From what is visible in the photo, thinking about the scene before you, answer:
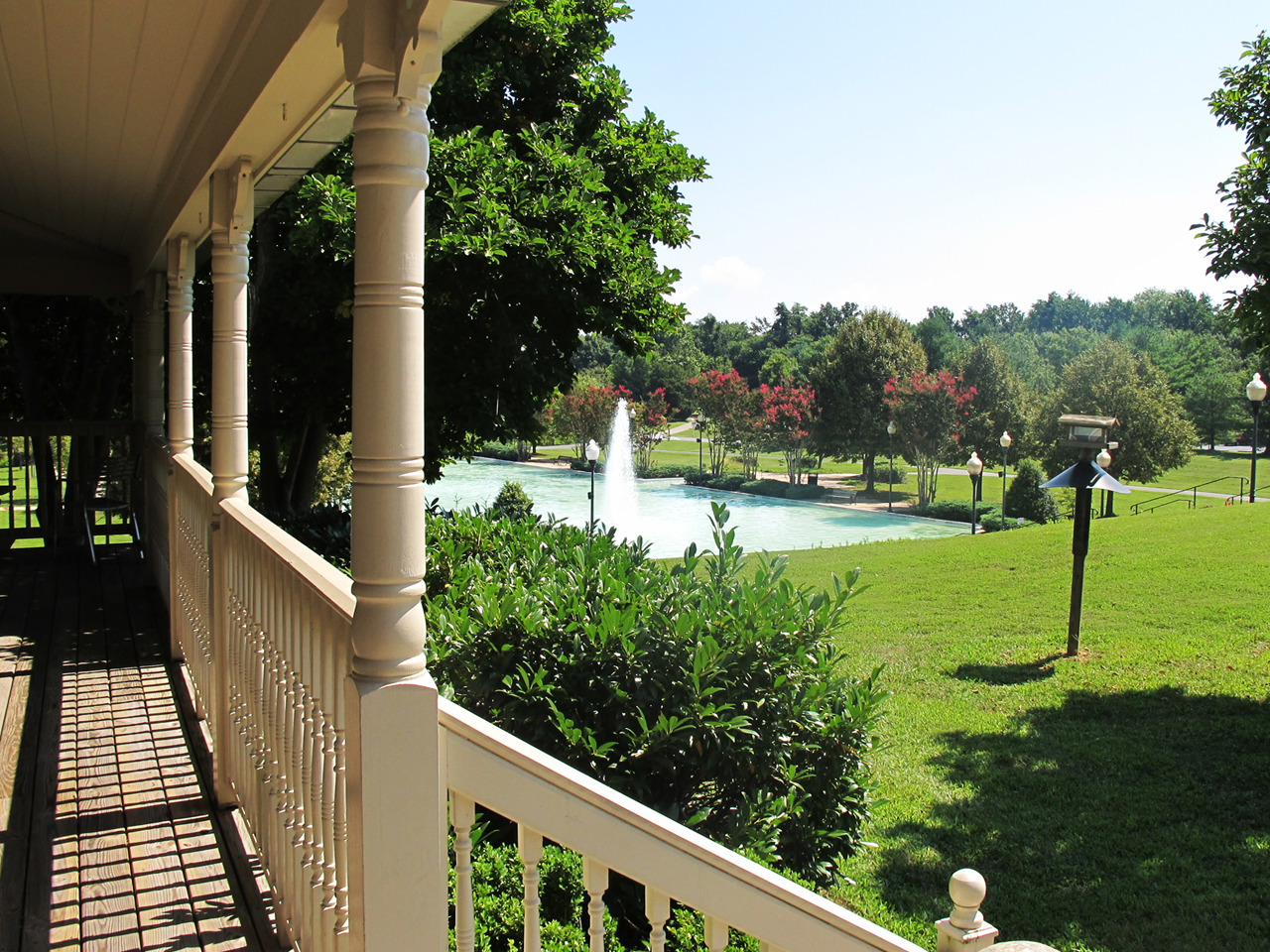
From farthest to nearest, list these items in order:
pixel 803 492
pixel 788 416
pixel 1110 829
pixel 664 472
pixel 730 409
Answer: pixel 664 472 → pixel 730 409 → pixel 803 492 → pixel 788 416 → pixel 1110 829

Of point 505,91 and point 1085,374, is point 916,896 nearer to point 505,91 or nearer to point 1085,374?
point 505,91

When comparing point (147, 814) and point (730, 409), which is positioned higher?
point (730, 409)

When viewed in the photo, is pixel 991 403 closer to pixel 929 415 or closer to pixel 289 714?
pixel 929 415

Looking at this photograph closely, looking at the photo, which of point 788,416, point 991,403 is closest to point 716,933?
point 788,416

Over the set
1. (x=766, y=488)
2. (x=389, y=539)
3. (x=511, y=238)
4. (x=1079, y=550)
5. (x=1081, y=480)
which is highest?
(x=511, y=238)

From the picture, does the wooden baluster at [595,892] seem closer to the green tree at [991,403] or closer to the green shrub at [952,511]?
the green shrub at [952,511]

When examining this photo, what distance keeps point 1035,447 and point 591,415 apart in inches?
725

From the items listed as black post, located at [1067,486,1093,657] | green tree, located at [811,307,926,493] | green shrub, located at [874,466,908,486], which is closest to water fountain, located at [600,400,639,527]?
green tree, located at [811,307,926,493]

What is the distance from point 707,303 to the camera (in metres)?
78.2

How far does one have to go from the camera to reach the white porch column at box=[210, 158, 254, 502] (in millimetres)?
3611

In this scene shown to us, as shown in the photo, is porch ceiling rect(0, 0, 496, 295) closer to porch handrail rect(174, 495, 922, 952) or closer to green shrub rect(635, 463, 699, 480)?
porch handrail rect(174, 495, 922, 952)

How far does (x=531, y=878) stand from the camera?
1713mm

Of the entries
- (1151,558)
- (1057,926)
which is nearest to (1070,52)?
(1151,558)

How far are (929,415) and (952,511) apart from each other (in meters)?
5.39
